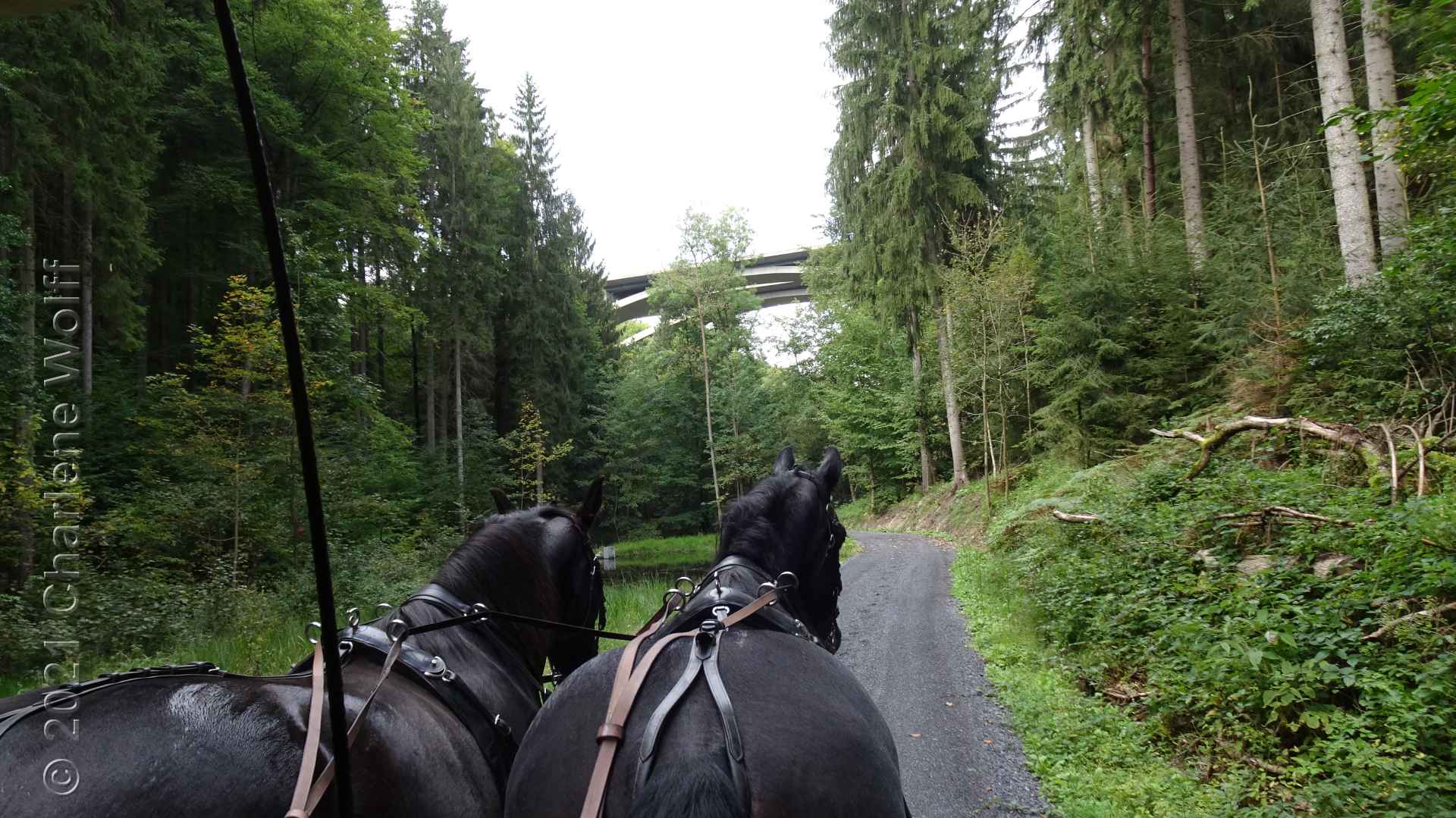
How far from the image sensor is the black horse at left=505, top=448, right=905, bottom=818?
146 cm

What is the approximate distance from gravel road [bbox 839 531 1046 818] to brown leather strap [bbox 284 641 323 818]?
3.61m

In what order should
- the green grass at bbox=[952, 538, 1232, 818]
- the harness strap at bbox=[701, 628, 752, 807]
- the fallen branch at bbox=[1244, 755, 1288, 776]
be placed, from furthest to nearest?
1. the green grass at bbox=[952, 538, 1232, 818]
2. the fallen branch at bbox=[1244, 755, 1288, 776]
3. the harness strap at bbox=[701, 628, 752, 807]

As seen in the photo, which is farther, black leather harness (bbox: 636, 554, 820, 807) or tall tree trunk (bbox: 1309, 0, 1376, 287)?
tall tree trunk (bbox: 1309, 0, 1376, 287)

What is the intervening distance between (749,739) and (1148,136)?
16.6 metres

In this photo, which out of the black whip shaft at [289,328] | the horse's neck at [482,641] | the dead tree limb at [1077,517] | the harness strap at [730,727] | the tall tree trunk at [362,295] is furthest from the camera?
the tall tree trunk at [362,295]

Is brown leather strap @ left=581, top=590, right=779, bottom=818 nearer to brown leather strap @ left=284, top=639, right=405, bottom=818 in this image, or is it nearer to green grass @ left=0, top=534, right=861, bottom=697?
brown leather strap @ left=284, top=639, right=405, bottom=818

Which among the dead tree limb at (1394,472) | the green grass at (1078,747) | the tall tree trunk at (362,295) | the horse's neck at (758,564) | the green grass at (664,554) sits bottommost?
the green grass at (664,554)

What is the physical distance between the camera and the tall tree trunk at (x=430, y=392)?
942 inches

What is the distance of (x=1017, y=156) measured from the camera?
2162cm

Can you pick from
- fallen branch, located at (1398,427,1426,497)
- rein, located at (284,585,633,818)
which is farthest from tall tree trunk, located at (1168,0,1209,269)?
rein, located at (284,585,633,818)

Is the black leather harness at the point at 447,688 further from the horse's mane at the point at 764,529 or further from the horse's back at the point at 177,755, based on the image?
the horse's mane at the point at 764,529

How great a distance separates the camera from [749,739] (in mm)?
1550

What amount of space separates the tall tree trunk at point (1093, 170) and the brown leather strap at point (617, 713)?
50.8ft

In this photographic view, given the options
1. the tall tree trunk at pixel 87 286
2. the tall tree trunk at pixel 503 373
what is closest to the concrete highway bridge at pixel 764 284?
the tall tree trunk at pixel 503 373
